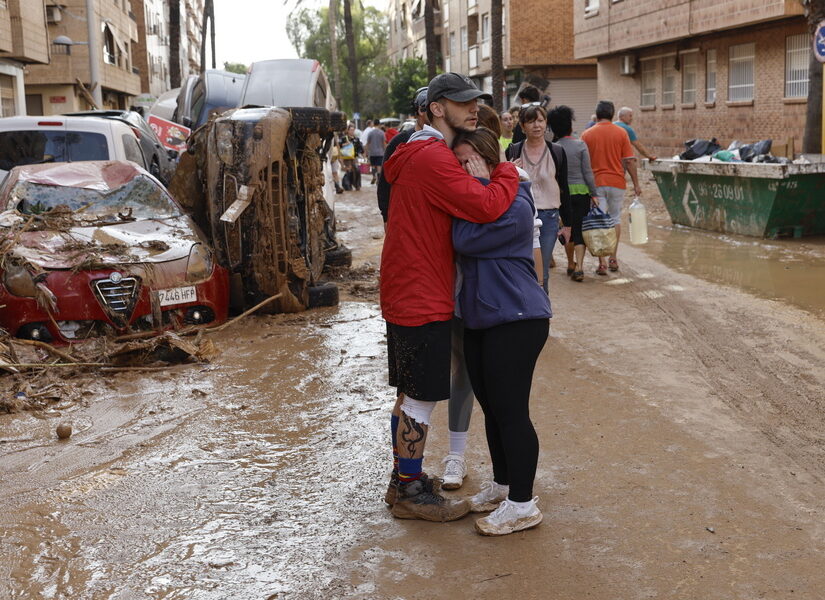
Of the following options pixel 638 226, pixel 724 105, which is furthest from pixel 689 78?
pixel 638 226

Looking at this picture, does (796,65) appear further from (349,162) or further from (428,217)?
(428,217)

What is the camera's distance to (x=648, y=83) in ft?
97.4

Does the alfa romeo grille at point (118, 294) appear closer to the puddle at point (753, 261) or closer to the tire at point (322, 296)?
the tire at point (322, 296)

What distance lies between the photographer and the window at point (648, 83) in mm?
29219

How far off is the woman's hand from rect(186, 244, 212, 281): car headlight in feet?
14.7

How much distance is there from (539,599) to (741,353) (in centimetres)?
428

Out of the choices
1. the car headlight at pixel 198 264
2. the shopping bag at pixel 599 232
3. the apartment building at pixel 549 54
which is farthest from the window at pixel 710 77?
the car headlight at pixel 198 264

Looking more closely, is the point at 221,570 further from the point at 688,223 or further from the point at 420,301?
the point at 688,223

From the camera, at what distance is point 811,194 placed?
13180 millimetres

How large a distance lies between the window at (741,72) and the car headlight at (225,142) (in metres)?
17.3

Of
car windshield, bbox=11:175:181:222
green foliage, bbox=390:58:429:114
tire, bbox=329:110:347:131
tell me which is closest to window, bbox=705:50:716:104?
tire, bbox=329:110:347:131

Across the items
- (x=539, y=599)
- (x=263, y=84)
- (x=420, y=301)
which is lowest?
(x=539, y=599)

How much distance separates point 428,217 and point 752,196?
Result: 10.5 m

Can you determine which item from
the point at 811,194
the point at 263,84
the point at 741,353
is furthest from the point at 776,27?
the point at 741,353
